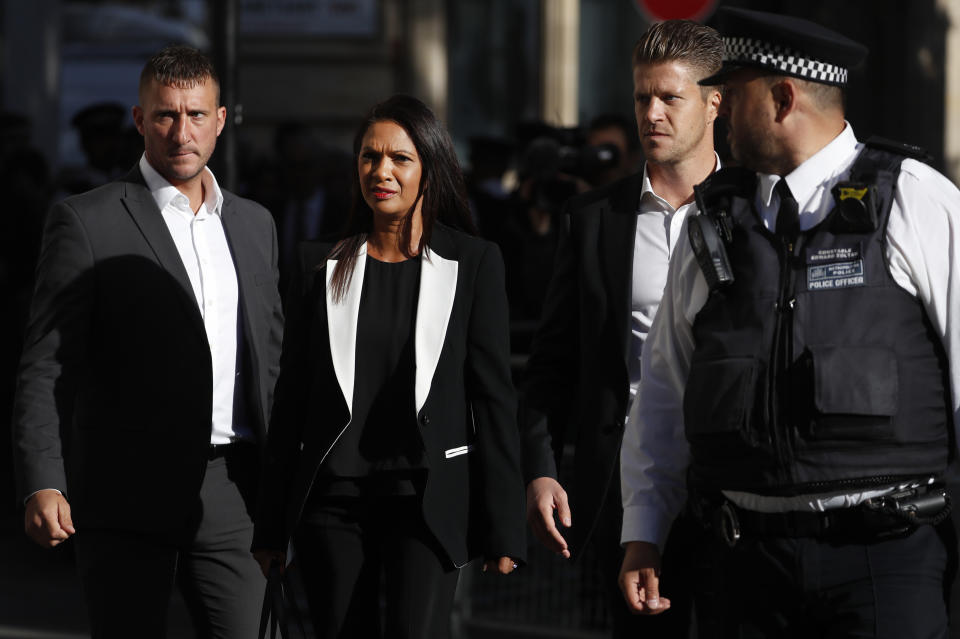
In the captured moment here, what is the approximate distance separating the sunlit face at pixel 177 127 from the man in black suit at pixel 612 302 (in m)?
1.02

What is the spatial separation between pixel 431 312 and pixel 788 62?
1262mm

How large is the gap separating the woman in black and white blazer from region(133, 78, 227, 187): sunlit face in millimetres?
456

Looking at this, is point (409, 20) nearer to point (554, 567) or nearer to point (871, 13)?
point (871, 13)

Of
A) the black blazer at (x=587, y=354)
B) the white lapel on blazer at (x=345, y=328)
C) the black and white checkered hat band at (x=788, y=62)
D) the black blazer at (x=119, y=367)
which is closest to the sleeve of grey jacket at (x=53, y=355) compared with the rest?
the black blazer at (x=119, y=367)

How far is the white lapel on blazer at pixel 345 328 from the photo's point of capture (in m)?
4.04

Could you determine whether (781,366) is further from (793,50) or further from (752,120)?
(793,50)

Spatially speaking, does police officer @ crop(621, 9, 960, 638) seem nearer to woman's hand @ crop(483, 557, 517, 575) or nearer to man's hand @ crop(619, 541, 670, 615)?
man's hand @ crop(619, 541, 670, 615)

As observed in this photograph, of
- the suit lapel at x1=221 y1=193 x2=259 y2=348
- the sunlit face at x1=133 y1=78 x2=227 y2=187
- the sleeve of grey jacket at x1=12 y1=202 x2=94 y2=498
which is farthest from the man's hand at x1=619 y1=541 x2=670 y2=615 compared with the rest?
the sunlit face at x1=133 y1=78 x2=227 y2=187

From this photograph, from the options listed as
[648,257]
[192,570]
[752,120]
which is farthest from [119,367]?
[752,120]

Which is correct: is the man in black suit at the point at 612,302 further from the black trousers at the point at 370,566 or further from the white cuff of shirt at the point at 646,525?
the white cuff of shirt at the point at 646,525

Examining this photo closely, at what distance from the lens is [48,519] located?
13.3ft

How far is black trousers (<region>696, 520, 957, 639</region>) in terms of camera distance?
9.93ft

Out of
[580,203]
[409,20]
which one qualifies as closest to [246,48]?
[409,20]

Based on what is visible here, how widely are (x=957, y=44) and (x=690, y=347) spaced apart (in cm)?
919
